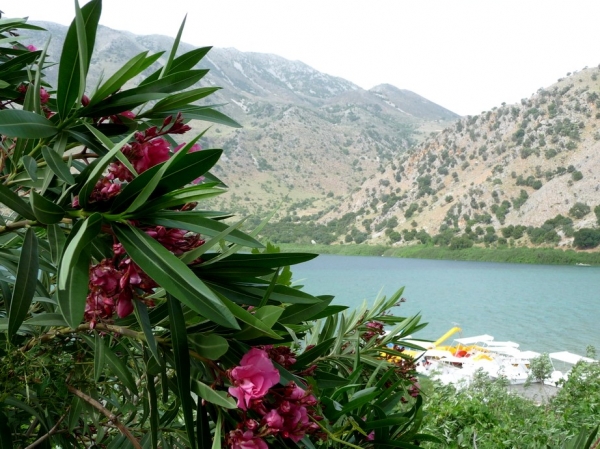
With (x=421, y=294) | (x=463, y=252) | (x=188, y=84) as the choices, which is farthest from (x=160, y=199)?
(x=463, y=252)

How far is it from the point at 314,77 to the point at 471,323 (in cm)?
13934

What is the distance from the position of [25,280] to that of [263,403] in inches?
10.8

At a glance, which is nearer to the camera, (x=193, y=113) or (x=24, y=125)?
(x=24, y=125)

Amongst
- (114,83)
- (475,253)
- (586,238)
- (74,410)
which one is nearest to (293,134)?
(475,253)

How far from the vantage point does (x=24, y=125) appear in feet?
1.75

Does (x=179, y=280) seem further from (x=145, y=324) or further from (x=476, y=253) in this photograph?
(x=476, y=253)

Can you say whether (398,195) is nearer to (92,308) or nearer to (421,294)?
(421,294)

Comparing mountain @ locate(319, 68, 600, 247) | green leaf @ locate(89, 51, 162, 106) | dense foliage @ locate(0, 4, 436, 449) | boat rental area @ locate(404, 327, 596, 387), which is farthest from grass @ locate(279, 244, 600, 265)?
green leaf @ locate(89, 51, 162, 106)

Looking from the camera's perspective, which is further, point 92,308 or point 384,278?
point 384,278

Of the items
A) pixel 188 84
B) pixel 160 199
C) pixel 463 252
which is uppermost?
pixel 188 84

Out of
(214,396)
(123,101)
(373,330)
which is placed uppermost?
(123,101)

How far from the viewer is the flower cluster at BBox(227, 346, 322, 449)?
50cm

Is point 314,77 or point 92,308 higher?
point 314,77

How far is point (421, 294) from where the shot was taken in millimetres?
35656
